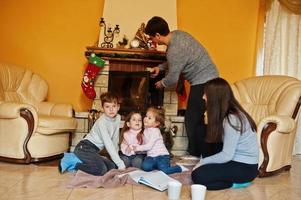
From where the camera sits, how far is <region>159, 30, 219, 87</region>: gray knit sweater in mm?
3453

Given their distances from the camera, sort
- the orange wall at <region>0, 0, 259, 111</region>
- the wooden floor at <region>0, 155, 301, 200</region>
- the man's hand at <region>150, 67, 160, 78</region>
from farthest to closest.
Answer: the orange wall at <region>0, 0, 259, 111</region>
the man's hand at <region>150, 67, 160, 78</region>
the wooden floor at <region>0, 155, 301, 200</region>

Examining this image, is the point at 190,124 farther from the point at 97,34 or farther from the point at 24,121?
the point at 97,34

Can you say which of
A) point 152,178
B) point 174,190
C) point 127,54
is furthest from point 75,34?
→ point 174,190

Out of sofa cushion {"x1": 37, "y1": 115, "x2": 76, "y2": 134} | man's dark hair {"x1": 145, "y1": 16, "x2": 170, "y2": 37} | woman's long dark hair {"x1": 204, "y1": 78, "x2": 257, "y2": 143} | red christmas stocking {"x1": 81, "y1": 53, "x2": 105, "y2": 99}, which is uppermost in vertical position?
man's dark hair {"x1": 145, "y1": 16, "x2": 170, "y2": 37}

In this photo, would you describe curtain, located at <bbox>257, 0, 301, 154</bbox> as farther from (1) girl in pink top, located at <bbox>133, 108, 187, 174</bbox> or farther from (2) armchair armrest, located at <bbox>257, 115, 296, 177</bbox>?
(1) girl in pink top, located at <bbox>133, 108, 187, 174</bbox>

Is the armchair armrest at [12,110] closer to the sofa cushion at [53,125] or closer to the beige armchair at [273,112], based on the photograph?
the sofa cushion at [53,125]

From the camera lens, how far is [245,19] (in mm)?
4902

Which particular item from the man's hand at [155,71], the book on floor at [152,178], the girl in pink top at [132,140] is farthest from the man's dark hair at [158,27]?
the book on floor at [152,178]

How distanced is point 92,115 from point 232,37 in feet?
7.23

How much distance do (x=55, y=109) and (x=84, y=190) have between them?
167 cm

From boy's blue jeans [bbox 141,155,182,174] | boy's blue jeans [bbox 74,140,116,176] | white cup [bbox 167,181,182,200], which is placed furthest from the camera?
boy's blue jeans [bbox 141,155,182,174]

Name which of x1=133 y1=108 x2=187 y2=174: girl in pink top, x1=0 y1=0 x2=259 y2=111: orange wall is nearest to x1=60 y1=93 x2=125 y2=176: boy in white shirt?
x1=133 y1=108 x2=187 y2=174: girl in pink top

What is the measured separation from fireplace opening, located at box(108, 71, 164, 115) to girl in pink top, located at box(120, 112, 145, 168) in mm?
1059

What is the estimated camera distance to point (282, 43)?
466cm
